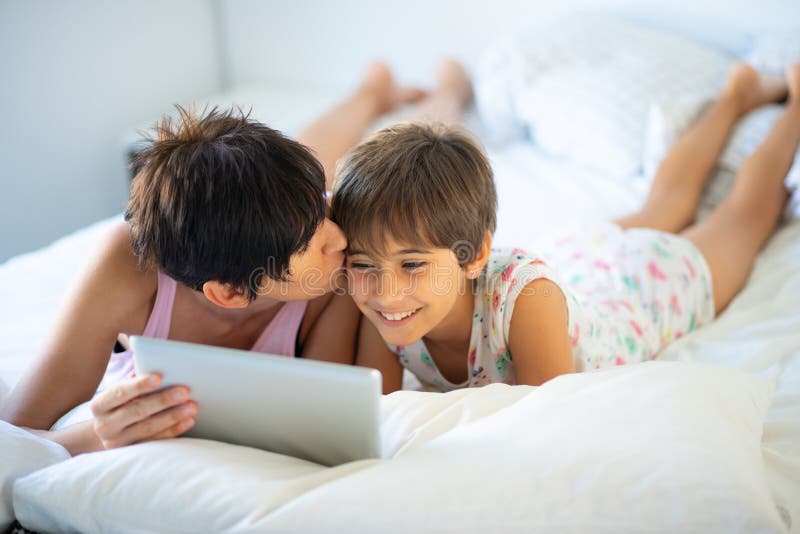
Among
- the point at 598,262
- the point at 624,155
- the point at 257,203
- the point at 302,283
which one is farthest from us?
the point at 624,155

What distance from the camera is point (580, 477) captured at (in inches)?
28.4

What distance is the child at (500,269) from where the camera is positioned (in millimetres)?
1043

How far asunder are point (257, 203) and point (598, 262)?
81 centimetres

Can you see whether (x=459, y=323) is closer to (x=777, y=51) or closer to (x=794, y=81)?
(x=794, y=81)

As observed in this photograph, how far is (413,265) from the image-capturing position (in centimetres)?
106

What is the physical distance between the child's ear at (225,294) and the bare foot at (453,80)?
59.2 inches

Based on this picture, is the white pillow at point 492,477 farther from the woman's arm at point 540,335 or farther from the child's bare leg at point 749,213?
the child's bare leg at point 749,213

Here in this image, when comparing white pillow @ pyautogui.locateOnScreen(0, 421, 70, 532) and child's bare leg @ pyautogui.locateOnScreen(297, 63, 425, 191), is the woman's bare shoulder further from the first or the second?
child's bare leg @ pyautogui.locateOnScreen(297, 63, 425, 191)

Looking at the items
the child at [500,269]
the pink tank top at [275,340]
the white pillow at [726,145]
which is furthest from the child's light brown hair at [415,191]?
the white pillow at [726,145]

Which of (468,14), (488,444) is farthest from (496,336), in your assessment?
(468,14)

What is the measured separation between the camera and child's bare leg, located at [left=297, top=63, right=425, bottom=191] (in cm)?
200

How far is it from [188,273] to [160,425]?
0.71ft

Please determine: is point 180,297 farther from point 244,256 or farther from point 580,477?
point 580,477

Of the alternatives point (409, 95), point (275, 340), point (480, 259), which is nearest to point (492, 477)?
point (480, 259)
